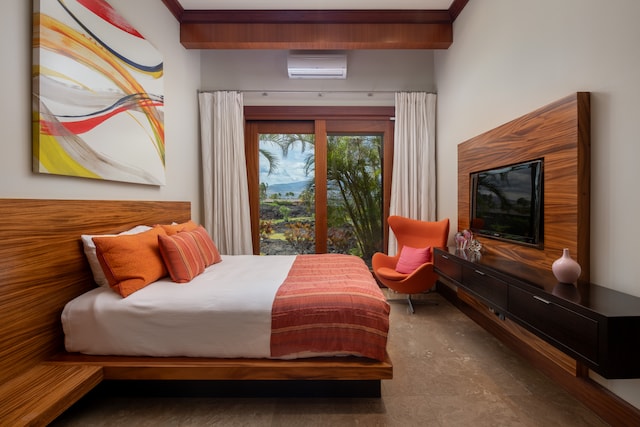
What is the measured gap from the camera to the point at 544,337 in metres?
1.49

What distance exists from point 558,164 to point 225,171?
3264 mm

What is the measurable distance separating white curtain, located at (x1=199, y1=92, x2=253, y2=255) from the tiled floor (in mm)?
2194

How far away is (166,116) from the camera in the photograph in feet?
10.0

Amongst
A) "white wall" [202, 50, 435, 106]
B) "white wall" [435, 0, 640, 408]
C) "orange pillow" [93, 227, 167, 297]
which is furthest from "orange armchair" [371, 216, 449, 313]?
"orange pillow" [93, 227, 167, 297]

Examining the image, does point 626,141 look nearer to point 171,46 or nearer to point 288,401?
point 288,401

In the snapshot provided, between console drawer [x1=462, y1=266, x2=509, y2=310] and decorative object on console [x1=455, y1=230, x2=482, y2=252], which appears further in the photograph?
decorative object on console [x1=455, y1=230, x2=482, y2=252]

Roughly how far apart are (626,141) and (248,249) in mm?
3409

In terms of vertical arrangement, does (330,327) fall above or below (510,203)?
below

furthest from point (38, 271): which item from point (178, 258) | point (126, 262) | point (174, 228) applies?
point (174, 228)

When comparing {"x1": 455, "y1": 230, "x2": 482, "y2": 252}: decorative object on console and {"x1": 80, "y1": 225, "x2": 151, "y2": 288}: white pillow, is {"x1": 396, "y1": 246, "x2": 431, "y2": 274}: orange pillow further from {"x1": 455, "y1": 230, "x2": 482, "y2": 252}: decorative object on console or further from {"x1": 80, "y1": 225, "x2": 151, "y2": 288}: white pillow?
{"x1": 80, "y1": 225, "x2": 151, "y2": 288}: white pillow

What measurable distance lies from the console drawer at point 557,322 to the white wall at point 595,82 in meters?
0.40

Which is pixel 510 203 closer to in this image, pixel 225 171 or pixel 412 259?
pixel 412 259

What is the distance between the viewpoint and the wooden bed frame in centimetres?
147

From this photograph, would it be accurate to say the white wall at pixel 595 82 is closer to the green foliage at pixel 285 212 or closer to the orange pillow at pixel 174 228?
the green foliage at pixel 285 212
